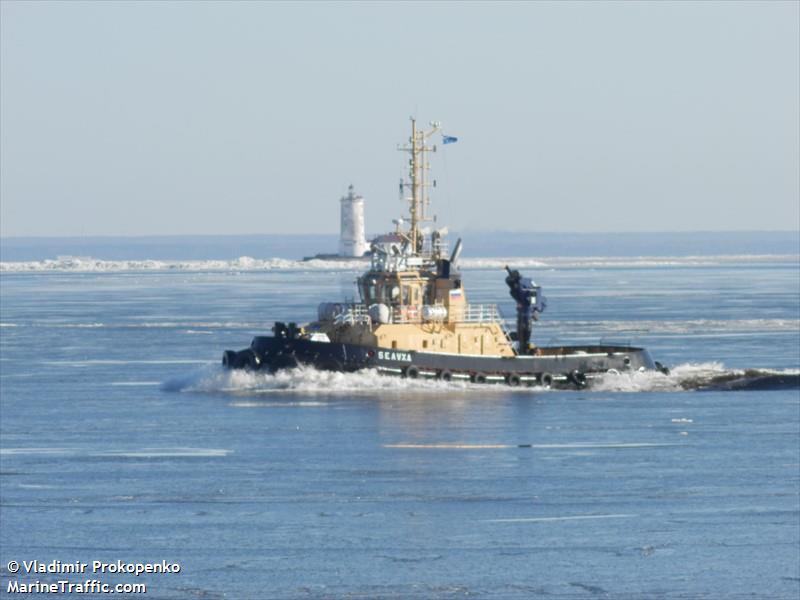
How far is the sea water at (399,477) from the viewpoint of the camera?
26703mm

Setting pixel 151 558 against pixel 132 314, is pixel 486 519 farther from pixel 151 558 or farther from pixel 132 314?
pixel 132 314

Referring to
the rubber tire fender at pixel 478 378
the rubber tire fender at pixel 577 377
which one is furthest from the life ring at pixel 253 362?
the rubber tire fender at pixel 577 377

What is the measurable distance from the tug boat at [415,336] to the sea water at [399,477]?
0.61m

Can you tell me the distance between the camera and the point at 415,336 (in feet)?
172

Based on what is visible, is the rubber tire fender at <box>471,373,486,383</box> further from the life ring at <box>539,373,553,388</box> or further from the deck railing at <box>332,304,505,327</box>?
the life ring at <box>539,373,553,388</box>

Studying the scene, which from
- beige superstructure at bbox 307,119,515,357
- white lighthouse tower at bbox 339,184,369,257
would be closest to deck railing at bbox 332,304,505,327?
beige superstructure at bbox 307,119,515,357

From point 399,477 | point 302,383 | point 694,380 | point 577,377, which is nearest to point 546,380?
point 577,377

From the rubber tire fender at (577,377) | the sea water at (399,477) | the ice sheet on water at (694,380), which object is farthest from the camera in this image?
the rubber tire fender at (577,377)

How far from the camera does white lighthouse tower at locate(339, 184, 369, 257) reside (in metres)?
182

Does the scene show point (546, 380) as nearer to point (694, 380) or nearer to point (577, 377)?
point (577, 377)

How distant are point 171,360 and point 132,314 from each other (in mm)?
30211

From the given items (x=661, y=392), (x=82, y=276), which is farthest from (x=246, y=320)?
(x=82, y=276)

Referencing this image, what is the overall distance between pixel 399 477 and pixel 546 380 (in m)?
18.8

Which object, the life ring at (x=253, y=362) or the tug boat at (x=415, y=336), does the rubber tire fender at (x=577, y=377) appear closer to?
the tug boat at (x=415, y=336)
